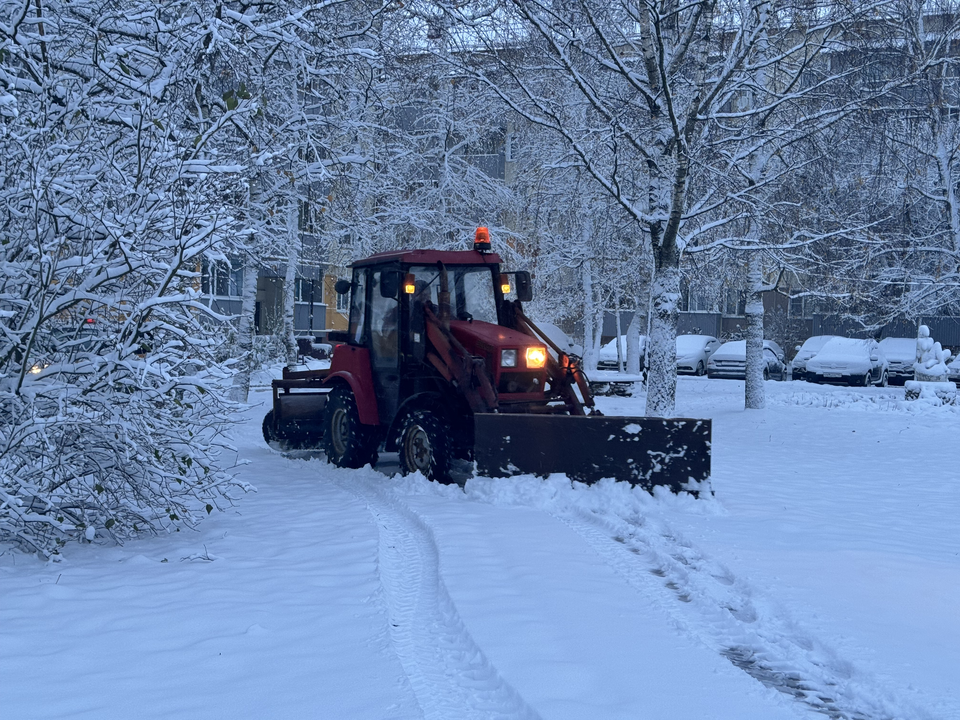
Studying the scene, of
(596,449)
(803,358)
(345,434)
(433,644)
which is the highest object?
(803,358)

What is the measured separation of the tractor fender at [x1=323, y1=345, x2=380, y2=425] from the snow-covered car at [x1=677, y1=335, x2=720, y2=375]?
20277 mm

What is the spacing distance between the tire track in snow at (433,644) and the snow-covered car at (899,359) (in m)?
23.7

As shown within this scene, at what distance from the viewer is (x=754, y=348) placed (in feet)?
55.0

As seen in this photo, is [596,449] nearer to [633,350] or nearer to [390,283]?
[390,283]

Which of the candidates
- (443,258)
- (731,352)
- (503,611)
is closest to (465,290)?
(443,258)

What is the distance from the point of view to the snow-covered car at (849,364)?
2598 centimetres

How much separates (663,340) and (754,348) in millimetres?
5463

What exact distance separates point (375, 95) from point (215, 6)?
366cm

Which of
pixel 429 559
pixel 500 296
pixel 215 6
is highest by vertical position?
pixel 215 6

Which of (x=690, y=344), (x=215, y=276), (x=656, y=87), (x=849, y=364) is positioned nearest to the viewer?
(x=215, y=276)

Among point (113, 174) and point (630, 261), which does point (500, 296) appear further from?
point (630, 261)

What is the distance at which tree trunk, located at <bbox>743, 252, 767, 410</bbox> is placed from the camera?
54.4ft

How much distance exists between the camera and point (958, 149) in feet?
59.4

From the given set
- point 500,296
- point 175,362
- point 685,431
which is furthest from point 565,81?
point 175,362
